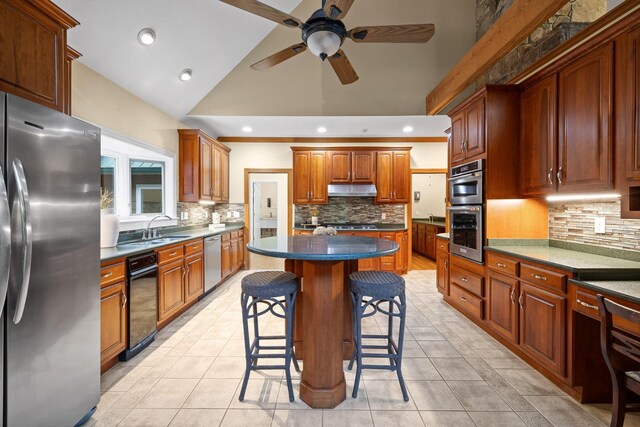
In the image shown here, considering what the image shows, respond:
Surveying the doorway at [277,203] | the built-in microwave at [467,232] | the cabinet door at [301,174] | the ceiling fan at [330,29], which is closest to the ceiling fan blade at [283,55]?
the ceiling fan at [330,29]

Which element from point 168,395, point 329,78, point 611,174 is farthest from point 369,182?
point 168,395

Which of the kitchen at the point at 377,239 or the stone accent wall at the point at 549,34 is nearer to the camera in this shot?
the kitchen at the point at 377,239

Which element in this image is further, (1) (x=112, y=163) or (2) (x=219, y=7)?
(1) (x=112, y=163)

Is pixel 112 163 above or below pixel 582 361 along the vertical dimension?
above

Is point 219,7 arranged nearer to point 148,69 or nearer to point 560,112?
point 148,69

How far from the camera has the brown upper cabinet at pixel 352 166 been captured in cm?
552

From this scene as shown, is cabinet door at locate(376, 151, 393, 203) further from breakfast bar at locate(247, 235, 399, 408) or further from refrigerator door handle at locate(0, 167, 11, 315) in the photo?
refrigerator door handle at locate(0, 167, 11, 315)

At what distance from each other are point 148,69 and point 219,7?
1.02m

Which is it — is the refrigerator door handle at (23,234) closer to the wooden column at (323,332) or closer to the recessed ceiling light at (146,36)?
the wooden column at (323,332)

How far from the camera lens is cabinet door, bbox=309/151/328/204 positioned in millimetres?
5531

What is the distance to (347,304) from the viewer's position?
2420 mm

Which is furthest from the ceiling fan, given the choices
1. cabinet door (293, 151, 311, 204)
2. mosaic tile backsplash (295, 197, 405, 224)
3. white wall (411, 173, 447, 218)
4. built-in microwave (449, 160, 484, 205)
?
white wall (411, 173, 447, 218)

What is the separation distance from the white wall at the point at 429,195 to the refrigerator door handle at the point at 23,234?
8765mm

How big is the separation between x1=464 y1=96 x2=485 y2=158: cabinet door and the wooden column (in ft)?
7.08
